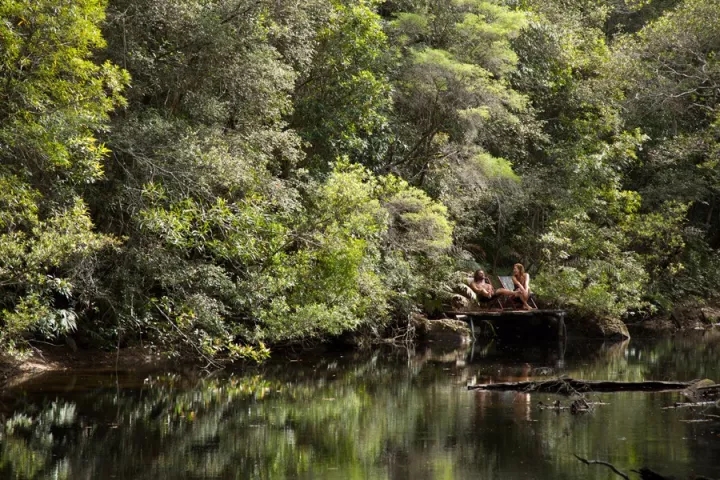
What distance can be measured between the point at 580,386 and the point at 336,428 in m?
4.27

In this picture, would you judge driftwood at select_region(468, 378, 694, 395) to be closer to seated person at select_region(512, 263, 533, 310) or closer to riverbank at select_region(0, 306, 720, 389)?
riverbank at select_region(0, 306, 720, 389)

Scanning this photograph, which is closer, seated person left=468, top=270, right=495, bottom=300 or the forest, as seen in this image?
Answer: the forest

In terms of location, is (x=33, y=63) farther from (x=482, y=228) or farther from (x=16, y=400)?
(x=482, y=228)

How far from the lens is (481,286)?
23844mm

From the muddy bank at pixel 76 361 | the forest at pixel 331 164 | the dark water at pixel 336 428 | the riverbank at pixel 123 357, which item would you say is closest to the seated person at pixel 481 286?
the forest at pixel 331 164

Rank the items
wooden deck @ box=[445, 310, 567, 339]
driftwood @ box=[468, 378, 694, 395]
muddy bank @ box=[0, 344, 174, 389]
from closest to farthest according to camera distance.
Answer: driftwood @ box=[468, 378, 694, 395] < muddy bank @ box=[0, 344, 174, 389] < wooden deck @ box=[445, 310, 567, 339]

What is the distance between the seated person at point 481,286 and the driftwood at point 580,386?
9.46m

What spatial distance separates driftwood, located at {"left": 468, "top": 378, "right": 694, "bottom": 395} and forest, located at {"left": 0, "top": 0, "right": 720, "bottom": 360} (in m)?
3.93

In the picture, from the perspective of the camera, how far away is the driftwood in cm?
1377

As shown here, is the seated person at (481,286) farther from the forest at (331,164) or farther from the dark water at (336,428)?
the dark water at (336,428)

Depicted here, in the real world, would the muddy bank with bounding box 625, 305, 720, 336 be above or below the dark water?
above

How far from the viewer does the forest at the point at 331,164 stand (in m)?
14.4

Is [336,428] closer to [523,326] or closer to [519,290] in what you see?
[519,290]

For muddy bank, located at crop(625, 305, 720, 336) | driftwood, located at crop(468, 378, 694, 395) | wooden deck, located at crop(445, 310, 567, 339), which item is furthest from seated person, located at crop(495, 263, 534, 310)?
driftwood, located at crop(468, 378, 694, 395)
